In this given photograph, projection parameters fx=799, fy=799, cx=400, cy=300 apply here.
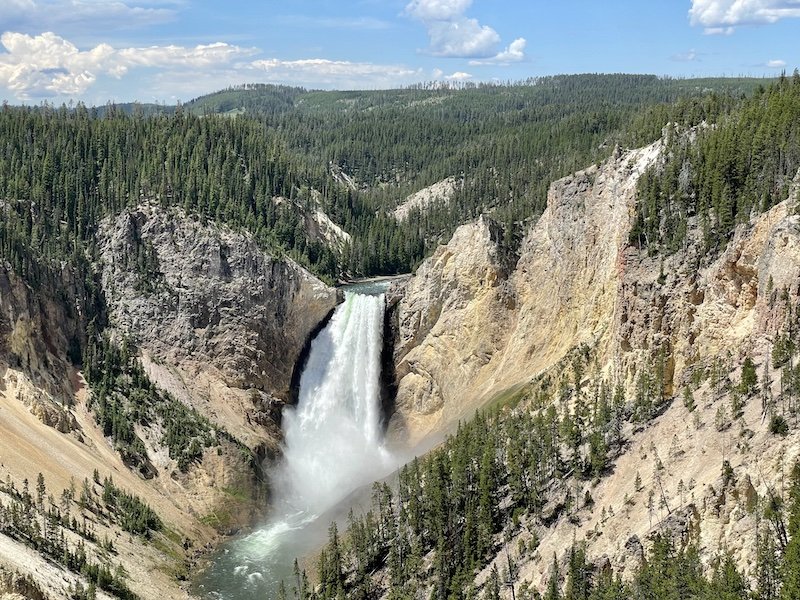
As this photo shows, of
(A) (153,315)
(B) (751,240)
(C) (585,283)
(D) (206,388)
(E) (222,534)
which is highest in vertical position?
(B) (751,240)

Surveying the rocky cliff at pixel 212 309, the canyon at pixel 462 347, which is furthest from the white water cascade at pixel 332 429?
the rocky cliff at pixel 212 309

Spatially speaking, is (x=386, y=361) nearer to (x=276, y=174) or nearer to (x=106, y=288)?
(x=106, y=288)

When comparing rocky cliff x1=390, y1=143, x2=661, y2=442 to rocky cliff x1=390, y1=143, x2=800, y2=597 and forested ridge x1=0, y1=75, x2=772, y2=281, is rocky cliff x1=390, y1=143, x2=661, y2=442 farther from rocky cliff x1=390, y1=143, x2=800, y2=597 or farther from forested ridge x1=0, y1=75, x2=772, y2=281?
forested ridge x1=0, y1=75, x2=772, y2=281

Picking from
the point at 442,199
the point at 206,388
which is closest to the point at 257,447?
the point at 206,388

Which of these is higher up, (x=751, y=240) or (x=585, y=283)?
(x=751, y=240)

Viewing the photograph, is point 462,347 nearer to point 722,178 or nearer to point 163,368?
point 722,178

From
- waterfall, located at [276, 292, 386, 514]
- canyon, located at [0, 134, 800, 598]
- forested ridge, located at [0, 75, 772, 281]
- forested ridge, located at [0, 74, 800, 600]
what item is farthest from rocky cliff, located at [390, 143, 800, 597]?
forested ridge, located at [0, 75, 772, 281]
